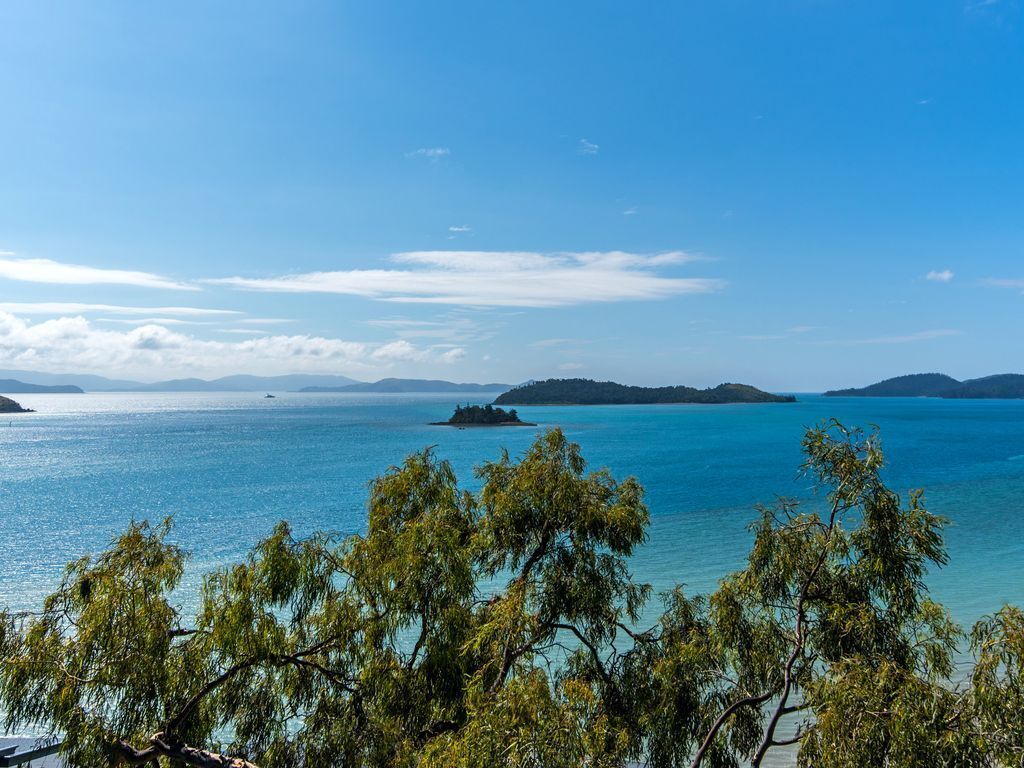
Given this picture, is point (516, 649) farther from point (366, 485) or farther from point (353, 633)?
point (366, 485)

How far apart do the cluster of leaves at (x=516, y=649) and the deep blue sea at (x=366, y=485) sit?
8099mm

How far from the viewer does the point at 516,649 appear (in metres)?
9.14

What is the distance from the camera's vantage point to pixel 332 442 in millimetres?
116875

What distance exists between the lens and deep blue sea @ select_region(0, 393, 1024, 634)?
3544 centimetres

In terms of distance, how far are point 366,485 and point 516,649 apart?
4755mm

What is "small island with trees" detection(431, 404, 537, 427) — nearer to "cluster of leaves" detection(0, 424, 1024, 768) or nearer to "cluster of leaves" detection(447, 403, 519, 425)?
"cluster of leaves" detection(447, 403, 519, 425)

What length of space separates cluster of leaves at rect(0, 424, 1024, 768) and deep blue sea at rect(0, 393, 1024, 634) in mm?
8099

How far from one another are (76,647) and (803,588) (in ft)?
32.9

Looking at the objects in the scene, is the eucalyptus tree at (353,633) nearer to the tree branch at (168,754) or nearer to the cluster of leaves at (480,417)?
the tree branch at (168,754)

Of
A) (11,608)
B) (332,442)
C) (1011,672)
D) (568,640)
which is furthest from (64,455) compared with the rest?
(1011,672)

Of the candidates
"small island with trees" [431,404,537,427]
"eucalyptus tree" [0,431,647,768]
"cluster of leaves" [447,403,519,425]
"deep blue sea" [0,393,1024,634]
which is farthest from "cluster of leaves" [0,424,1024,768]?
"cluster of leaves" [447,403,519,425]

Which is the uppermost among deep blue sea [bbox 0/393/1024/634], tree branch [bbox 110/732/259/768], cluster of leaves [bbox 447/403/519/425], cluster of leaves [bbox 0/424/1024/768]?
cluster of leaves [bbox 0/424/1024/768]

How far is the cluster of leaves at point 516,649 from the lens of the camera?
23.4 ft

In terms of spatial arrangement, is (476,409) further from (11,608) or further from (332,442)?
(11,608)
